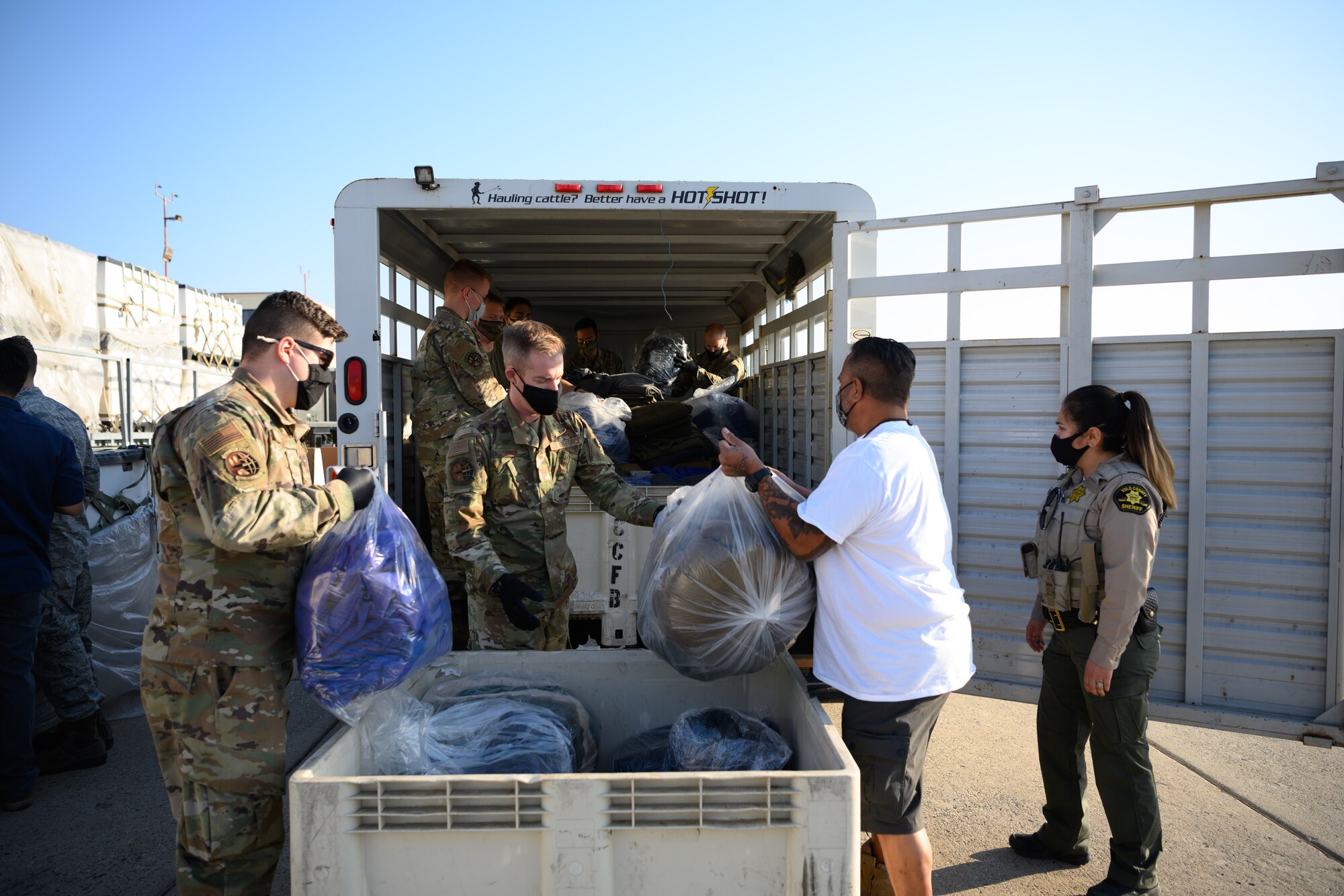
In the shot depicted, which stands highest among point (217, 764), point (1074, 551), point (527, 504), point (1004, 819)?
point (527, 504)

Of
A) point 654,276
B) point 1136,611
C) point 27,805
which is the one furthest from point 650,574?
point 654,276

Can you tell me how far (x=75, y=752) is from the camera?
11.3ft

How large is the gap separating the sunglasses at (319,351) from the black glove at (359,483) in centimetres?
30

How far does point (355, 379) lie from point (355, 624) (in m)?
2.04

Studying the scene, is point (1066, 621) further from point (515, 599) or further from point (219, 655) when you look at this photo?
point (219, 655)

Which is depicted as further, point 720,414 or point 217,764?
point 720,414

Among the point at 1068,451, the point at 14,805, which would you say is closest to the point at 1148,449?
the point at 1068,451

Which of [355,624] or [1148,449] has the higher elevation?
[1148,449]

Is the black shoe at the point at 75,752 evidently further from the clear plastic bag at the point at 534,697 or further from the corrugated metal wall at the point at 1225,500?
the corrugated metal wall at the point at 1225,500

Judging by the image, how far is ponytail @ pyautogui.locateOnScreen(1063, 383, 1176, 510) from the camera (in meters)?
2.52

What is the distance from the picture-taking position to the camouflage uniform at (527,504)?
8.96 ft

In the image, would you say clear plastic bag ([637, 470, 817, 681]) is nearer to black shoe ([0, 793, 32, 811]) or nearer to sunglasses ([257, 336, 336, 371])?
sunglasses ([257, 336, 336, 371])

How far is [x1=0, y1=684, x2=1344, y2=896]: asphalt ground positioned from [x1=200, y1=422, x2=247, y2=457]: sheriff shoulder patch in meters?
1.65

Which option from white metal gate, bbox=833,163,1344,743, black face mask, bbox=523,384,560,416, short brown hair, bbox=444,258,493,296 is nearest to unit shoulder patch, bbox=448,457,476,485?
black face mask, bbox=523,384,560,416
